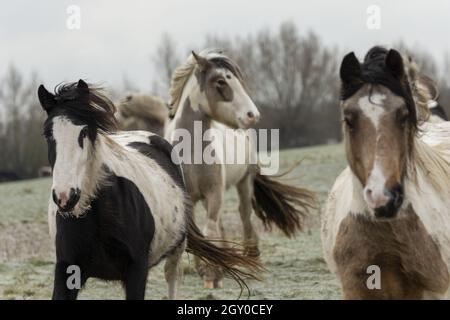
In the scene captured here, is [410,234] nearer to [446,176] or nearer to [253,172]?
[446,176]

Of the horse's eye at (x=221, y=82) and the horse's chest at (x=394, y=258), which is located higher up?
the horse's eye at (x=221, y=82)

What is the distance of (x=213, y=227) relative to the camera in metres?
9.06

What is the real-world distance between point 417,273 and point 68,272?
2.39m

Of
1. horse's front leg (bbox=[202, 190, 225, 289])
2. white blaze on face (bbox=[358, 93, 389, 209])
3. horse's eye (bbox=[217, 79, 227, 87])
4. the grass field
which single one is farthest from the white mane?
white blaze on face (bbox=[358, 93, 389, 209])

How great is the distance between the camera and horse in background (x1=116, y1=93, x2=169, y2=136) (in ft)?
41.7

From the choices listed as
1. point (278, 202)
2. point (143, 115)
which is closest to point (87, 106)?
point (278, 202)

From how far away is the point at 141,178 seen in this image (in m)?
6.07

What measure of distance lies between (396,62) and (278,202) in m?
6.71

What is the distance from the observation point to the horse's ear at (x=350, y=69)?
424 cm

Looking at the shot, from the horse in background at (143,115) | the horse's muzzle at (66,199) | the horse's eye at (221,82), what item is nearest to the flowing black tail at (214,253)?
the horse's muzzle at (66,199)

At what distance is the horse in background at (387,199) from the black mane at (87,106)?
6.17 feet

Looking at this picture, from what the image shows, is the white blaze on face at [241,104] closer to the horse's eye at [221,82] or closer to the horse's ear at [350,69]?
the horse's eye at [221,82]
